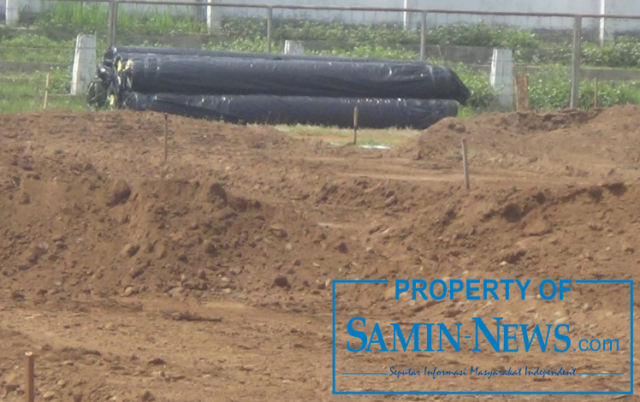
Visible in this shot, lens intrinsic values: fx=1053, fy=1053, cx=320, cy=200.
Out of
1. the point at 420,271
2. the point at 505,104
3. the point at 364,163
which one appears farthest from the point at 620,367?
the point at 505,104

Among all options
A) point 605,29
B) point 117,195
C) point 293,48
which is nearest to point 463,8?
point 605,29

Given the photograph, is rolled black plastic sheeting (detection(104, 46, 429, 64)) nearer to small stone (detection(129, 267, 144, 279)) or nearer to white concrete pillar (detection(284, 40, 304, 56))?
white concrete pillar (detection(284, 40, 304, 56))

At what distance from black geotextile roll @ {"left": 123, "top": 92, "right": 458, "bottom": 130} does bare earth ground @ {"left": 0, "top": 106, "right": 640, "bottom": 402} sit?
19.3 ft

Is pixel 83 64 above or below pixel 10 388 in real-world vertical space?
above

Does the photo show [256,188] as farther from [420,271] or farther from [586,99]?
[586,99]

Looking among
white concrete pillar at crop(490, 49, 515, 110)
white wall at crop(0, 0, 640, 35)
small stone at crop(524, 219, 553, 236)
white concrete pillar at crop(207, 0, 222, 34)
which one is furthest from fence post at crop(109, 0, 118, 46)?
small stone at crop(524, 219, 553, 236)

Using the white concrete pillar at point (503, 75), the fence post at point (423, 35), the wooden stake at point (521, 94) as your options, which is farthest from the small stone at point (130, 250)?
the white concrete pillar at point (503, 75)

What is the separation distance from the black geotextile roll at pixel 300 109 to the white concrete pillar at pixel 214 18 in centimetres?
751

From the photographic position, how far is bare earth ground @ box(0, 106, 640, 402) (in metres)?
6.05

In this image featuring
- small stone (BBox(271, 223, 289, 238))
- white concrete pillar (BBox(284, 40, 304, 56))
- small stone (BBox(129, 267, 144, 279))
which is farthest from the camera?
white concrete pillar (BBox(284, 40, 304, 56))

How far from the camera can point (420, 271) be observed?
338 inches

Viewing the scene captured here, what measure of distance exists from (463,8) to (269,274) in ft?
70.3

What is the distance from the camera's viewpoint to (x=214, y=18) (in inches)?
1016

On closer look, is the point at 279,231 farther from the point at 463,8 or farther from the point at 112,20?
the point at 463,8
